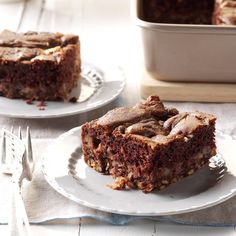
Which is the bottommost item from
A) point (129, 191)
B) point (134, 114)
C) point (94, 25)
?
point (94, 25)

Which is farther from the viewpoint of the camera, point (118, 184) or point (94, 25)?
point (94, 25)

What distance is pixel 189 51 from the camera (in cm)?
292

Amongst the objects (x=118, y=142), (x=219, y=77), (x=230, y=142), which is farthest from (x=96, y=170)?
(x=219, y=77)

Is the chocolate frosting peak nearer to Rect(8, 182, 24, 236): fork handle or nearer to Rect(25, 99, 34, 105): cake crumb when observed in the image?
Rect(8, 182, 24, 236): fork handle

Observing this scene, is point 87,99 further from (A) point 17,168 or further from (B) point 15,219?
(B) point 15,219

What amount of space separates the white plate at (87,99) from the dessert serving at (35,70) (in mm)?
55

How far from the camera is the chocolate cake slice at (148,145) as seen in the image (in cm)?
213

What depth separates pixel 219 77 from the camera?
9.86 ft

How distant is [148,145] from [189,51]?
3.04ft

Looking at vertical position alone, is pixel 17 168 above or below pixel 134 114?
below

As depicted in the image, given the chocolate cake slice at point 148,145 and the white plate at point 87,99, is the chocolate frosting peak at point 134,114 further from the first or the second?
the white plate at point 87,99

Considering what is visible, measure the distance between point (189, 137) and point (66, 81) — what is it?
93 cm

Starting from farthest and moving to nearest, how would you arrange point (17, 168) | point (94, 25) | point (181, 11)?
point (181, 11) → point (94, 25) → point (17, 168)

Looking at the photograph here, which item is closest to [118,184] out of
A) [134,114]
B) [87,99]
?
[134,114]
